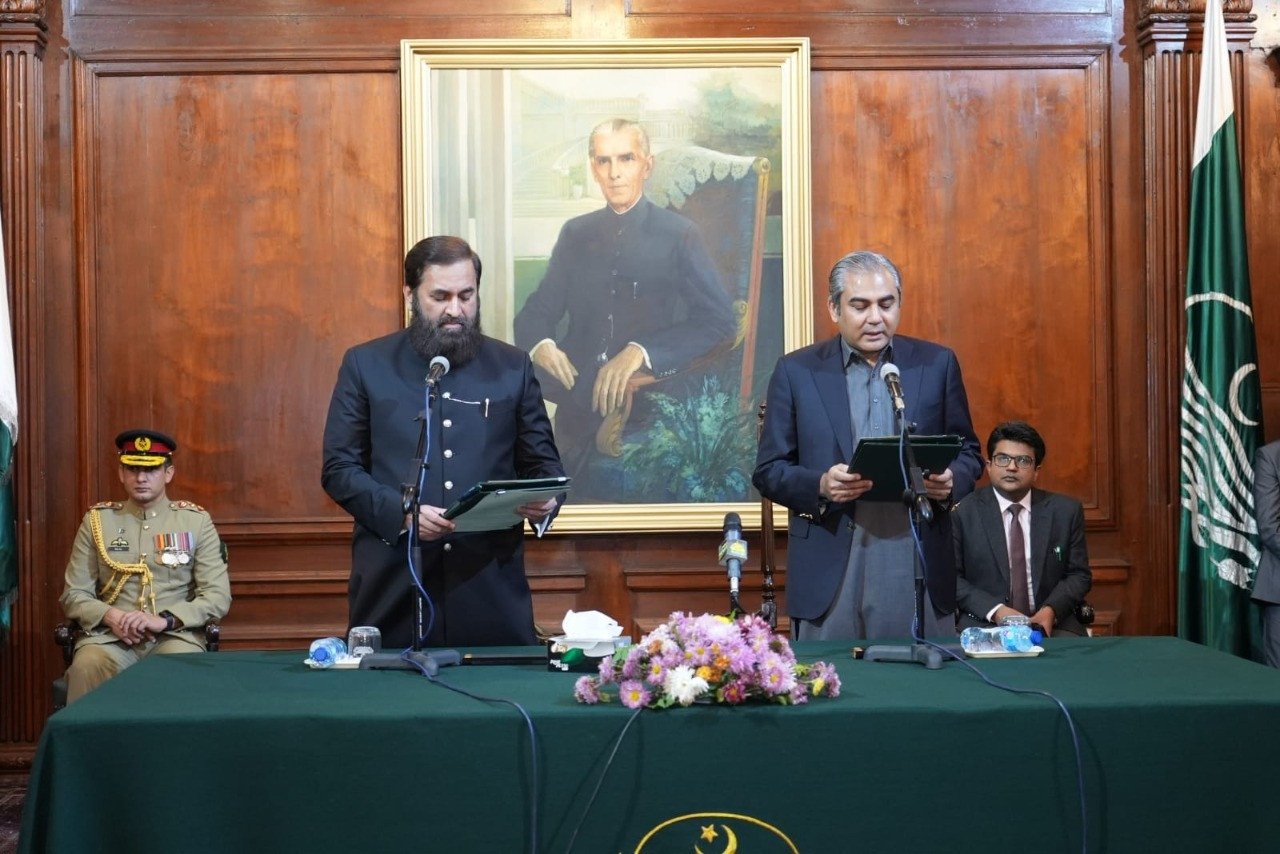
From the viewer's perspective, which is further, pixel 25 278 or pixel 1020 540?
pixel 25 278

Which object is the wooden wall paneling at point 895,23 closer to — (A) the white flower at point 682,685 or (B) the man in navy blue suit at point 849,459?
(B) the man in navy blue suit at point 849,459

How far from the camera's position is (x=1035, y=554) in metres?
5.25

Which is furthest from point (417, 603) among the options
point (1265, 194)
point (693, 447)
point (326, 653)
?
point (1265, 194)

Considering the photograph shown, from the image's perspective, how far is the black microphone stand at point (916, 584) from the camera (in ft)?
10.6

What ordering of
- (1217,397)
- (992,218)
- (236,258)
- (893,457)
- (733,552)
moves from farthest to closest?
1. (992,218)
2. (236,258)
3. (1217,397)
4. (893,457)
5. (733,552)

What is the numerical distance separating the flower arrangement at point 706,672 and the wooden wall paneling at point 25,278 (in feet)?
12.3

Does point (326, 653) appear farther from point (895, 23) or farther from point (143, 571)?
point (895, 23)

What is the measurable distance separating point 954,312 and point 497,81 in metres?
2.16

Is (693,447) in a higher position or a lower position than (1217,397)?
lower

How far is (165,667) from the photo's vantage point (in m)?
3.33

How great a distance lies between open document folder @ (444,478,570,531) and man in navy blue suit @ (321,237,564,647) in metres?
0.21

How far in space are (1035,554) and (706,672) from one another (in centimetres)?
280

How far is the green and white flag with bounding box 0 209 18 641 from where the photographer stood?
17.7 ft

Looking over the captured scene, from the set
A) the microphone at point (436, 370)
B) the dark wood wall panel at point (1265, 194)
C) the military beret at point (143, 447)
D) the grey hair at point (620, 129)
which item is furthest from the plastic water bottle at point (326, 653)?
the dark wood wall panel at point (1265, 194)
